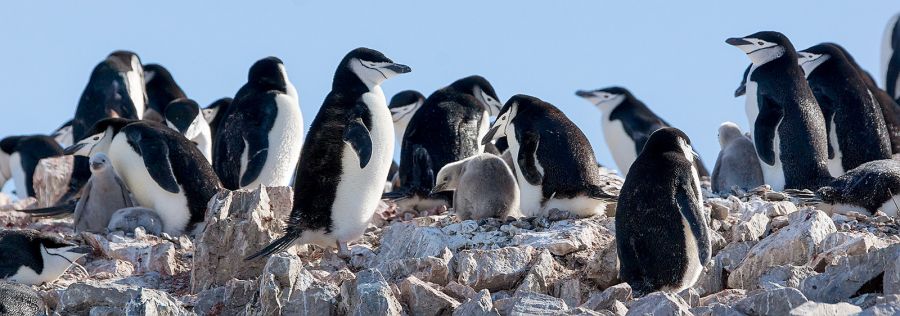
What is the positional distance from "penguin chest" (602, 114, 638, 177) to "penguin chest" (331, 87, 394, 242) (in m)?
6.09

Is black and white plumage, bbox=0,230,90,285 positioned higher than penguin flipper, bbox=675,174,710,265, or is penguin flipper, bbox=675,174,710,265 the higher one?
penguin flipper, bbox=675,174,710,265

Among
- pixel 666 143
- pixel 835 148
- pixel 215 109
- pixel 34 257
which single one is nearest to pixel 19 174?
pixel 215 109

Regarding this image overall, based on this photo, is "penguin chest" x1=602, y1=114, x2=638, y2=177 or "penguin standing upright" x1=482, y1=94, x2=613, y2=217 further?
"penguin chest" x1=602, y1=114, x2=638, y2=177

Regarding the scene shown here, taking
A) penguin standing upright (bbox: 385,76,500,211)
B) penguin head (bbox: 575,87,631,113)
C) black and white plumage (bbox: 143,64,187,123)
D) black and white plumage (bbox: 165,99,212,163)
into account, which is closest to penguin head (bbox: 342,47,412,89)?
penguin standing upright (bbox: 385,76,500,211)

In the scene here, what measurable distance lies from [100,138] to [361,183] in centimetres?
306

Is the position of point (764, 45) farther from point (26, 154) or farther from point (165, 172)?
point (26, 154)

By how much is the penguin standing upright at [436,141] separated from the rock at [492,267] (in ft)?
12.0

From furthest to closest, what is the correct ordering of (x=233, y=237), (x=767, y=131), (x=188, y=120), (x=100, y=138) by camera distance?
1. (x=188, y=120)
2. (x=100, y=138)
3. (x=767, y=131)
4. (x=233, y=237)

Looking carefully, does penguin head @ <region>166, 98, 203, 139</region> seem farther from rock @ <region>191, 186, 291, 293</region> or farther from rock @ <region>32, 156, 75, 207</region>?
rock @ <region>191, 186, 291, 293</region>

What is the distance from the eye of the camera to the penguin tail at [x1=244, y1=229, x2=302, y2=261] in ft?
30.7

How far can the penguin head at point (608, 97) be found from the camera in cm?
1694

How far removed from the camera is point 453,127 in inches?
505

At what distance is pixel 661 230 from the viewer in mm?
8438

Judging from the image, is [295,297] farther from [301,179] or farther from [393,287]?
[301,179]
